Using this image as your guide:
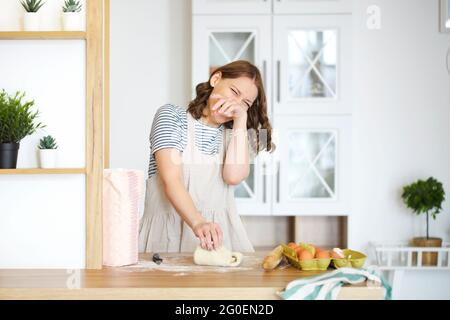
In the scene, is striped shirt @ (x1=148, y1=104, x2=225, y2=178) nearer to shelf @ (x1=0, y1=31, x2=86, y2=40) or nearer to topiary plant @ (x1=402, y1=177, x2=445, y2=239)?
shelf @ (x1=0, y1=31, x2=86, y2=40)

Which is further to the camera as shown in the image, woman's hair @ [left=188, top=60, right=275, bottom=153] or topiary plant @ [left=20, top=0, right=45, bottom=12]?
woman's hair @ [left=188, top=60, right=275, bottom=153]

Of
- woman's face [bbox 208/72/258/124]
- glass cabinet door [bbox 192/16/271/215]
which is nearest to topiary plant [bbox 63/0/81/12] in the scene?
woman's face [bbox 208/72/258/124]

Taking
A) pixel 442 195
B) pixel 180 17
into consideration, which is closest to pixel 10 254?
pixel 180 17

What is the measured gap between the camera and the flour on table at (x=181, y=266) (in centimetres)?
140

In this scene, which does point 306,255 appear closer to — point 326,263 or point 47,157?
point 326,263

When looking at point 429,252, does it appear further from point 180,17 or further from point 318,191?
point 180,17

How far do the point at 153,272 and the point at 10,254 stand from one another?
1.09ft

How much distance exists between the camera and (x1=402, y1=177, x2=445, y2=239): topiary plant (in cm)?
306

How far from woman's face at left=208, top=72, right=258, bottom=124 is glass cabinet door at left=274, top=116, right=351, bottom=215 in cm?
114

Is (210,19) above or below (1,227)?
above

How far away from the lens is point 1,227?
141 cm

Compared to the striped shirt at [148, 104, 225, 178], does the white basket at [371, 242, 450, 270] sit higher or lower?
lower

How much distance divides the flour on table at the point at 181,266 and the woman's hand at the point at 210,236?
5 centimetres

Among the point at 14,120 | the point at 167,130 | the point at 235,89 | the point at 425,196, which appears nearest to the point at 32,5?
the point at 14,120
